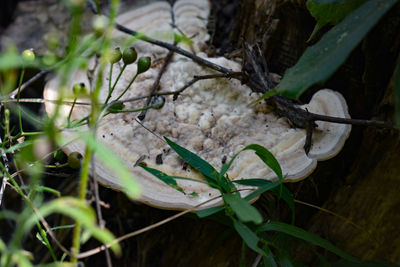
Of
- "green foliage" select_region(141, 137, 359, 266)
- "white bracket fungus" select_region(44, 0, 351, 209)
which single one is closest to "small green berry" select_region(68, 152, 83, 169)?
"white bracket fungus" select_region(44, 0, 351, 209)

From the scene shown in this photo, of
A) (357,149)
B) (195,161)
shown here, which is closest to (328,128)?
(357,149)

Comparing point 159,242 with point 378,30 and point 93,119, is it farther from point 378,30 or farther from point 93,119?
point 378,30

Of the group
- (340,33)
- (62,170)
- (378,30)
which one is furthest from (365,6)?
(62,170)

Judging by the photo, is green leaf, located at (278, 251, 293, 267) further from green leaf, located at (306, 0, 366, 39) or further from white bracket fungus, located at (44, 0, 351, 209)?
green leaf, located at (306, 0, 366, 39)

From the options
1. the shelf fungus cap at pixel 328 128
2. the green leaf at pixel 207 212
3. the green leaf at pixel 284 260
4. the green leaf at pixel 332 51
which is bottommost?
the green leaf at pixel 284 260

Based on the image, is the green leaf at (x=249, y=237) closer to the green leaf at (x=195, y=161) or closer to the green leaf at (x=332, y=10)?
the green leaf at (x=195, y=161)

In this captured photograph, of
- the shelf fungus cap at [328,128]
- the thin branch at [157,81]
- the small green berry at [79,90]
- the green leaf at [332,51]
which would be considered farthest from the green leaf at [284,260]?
the small green berry at [79,90]

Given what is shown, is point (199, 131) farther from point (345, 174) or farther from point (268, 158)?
point (345, 174)

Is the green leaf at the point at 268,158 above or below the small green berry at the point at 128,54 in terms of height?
below

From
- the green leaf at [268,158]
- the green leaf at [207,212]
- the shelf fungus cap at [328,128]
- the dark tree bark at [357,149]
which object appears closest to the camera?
the green leaf at [207,212]
